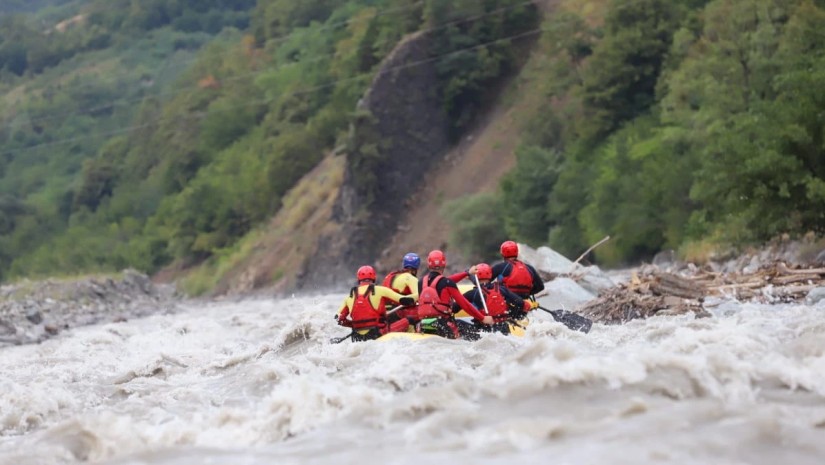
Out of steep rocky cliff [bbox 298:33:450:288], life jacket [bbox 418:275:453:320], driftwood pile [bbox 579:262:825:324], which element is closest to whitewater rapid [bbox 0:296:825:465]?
life jacket [bbox 418:275:453:320]

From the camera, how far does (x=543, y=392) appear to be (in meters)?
10.4

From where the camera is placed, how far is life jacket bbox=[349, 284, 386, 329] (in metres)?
16.4

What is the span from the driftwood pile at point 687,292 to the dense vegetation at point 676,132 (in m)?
4.76

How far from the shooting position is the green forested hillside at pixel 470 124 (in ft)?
97.4

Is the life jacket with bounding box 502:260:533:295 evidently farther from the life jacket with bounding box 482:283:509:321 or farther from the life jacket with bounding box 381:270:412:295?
the life jacket with bounding box 381:270:412:295

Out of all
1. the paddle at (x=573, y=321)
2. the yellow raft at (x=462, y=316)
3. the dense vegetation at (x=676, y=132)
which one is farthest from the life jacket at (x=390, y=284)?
the dense vegetation at (x=676, y=132)

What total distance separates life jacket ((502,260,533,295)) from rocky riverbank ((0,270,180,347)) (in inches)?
530

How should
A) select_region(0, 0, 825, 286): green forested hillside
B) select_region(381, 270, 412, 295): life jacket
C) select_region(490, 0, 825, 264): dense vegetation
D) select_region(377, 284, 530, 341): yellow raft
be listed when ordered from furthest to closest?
select_region(0, 0, 825, 286): green forested hillside, select_region(490, 0, 825, 264): dense vegetation, select_region(381, 270, 412, 295): life jacket, select_region(377, 284, 530, 341): yellow raft

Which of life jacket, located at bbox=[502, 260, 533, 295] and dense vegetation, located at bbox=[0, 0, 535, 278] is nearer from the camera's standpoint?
life jacket, located at bbox=[502, 260, 533, 295]

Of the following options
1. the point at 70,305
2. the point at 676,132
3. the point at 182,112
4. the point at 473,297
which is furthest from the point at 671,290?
the point at 182,112

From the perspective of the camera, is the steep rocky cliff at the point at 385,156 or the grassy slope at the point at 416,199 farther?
the steep rocky cliff at the point at 385,156

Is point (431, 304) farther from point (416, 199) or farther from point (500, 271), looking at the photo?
point (416, 199)

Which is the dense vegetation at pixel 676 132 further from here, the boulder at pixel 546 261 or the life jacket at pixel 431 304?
the life jacket at pixel 431 304

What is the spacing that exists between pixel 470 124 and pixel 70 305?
28.4 meters
